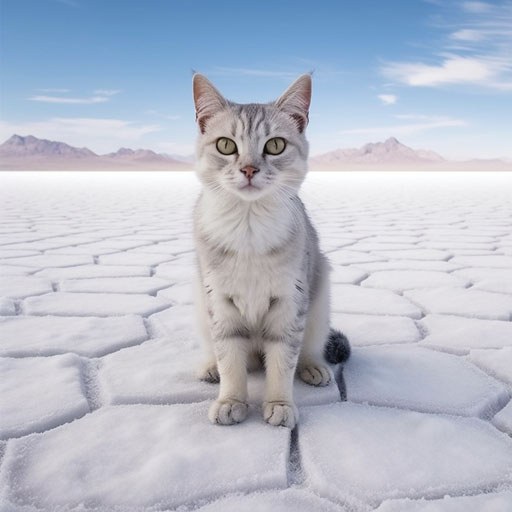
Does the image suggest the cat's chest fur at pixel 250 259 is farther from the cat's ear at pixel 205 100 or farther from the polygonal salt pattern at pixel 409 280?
the polygonal salt pattern at pixel 409 280

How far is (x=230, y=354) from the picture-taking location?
1330 mm

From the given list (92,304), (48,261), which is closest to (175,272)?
(92,304)

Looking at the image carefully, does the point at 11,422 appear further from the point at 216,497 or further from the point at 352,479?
the point at 352,479

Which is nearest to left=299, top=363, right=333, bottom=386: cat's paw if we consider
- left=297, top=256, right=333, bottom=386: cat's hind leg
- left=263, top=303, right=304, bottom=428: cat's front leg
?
left=297, top=256, right=333, bottom=386: cat's hind leg

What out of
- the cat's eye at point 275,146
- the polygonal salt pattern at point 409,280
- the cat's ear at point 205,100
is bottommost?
the polygonal salt pattern at point 409,280

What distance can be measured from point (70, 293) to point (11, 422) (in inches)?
47.4

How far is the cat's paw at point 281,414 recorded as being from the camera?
3.92 ft

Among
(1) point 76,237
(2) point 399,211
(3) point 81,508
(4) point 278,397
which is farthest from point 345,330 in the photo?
(2) point 399,211

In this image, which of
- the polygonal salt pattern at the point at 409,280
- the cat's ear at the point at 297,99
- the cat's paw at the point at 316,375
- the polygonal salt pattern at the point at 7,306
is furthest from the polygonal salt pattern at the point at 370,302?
the polygonal salt pattern at the point at 7,306

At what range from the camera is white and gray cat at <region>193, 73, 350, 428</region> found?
1.29m

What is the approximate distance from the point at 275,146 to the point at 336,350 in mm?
650

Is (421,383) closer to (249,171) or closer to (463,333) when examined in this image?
(463,333)

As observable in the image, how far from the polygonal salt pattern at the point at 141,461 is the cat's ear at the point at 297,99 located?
0.93 meters

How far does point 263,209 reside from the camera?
4.48 ft
